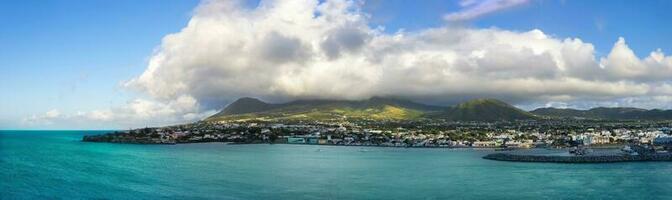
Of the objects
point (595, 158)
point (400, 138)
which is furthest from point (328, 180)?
point (400, 138)

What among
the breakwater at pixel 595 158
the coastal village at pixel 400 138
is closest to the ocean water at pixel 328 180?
the breakwater at pixel 595 158

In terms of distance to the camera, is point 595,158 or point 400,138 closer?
point 595,158

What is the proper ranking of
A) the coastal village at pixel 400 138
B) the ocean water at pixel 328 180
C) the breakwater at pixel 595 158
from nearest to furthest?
the ocean water at pixel 328 180 → the breakwater at pixel 595 158 → the coastal village at pixel 400 138

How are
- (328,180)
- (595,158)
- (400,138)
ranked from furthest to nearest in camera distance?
1. (400,138)
2. (595,158)
3. (328,180)

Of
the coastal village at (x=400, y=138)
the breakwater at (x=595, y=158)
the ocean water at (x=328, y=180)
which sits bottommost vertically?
the ocean water at (x=328, y=180)

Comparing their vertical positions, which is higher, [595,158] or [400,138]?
[400,138]

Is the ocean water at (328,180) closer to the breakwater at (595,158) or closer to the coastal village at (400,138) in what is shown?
the breakwater at (595,158)

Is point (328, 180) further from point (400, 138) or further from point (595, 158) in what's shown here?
point (400, 138)

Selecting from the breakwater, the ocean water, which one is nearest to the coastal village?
the breakwater

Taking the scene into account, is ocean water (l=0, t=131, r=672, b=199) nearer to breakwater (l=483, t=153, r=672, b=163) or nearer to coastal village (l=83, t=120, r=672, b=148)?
breakwater (l=483, t=153, r=672, b=163)

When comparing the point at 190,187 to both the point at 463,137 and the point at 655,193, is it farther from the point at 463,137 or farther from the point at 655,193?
the point at 463,137

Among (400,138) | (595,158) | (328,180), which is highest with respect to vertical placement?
(400,138)
